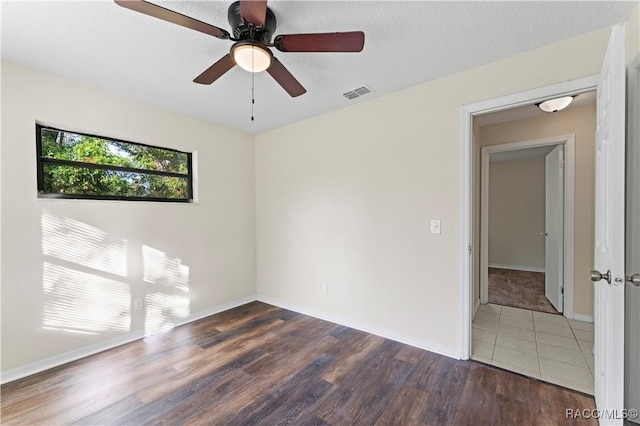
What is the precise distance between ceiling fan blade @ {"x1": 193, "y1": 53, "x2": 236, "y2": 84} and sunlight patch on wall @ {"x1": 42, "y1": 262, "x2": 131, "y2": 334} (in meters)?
2.04

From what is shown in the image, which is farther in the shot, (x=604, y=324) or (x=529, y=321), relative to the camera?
(x=529, y=321)

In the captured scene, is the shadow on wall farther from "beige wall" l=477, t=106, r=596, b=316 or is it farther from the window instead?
"beige wall" l=477, t=106, r=596, b=316

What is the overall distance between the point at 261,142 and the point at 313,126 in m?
0.98

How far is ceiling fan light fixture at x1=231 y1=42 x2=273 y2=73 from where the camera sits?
153 centimetres

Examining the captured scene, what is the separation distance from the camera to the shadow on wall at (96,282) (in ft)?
7.47

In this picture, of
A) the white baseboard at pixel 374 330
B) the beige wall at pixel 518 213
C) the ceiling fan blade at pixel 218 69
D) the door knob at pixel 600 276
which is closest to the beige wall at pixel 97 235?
the white baseboard at pixel 374 330

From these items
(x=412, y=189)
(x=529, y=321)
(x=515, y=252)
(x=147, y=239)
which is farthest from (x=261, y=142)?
(x=515, y=252)

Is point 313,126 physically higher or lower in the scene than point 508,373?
higher

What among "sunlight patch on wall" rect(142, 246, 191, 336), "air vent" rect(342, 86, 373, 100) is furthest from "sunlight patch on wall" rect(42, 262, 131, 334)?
"air vent" rect(342, 86, 373, 100)

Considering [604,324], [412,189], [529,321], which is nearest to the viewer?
[604,324]

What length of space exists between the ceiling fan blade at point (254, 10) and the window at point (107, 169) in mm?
2185

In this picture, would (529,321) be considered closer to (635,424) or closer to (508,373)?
(508,373)

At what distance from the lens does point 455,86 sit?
2.37m

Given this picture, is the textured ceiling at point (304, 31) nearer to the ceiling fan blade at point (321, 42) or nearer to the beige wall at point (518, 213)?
the ceiling fan blade at point (321, 42)
